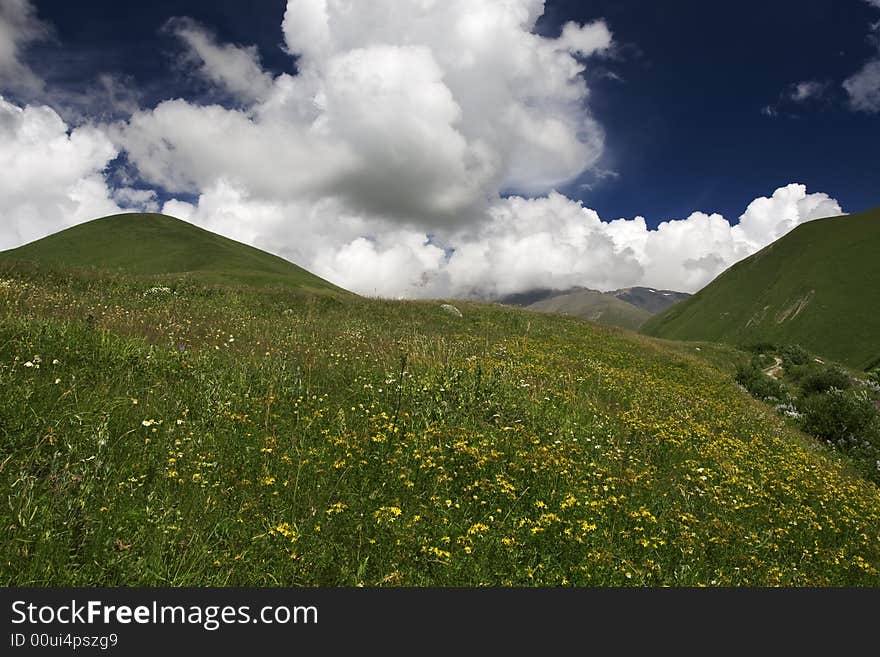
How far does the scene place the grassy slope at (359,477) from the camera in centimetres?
395

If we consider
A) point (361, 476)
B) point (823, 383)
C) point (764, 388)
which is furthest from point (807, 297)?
point (361, 476)

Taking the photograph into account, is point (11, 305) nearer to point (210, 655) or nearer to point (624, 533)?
point (210, 655)

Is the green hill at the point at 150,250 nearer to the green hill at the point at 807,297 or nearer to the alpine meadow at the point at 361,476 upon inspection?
the alpine meadow at the point at 361,476

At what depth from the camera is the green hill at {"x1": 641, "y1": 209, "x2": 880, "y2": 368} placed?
10806 cm

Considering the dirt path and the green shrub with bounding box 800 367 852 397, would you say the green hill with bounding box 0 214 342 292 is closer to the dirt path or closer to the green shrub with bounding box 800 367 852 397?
the dirt path

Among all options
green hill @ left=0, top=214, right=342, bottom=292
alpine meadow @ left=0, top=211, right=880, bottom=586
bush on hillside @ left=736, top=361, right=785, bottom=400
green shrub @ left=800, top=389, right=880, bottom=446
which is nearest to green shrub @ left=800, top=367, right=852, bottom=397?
bush on hillside @ left=736, top=361, right=785, bottom=400

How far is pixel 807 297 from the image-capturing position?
423 feet

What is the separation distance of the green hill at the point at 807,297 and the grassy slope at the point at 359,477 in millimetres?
106428

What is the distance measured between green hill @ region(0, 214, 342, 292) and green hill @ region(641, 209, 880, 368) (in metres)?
123

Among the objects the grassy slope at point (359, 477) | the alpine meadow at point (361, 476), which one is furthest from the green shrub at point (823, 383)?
the grassy slope at point (359, 477)

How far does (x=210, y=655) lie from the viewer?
2.79 meters

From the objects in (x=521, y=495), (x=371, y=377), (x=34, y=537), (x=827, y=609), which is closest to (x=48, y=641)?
(x=34, y=537)

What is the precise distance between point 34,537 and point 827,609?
640 centimetres

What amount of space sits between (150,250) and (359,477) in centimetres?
14271
